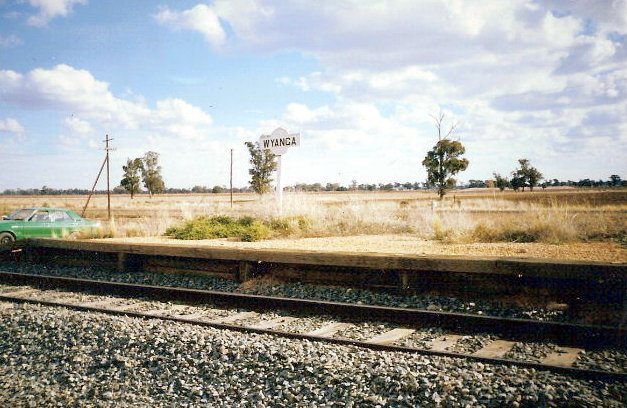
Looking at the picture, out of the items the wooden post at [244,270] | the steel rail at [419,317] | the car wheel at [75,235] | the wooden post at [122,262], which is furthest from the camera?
the car wheel at [75,235]

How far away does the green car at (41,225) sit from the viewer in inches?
559

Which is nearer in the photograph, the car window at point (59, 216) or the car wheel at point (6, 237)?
the car wheel at point (6, 237)

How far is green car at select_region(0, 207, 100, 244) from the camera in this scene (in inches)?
559

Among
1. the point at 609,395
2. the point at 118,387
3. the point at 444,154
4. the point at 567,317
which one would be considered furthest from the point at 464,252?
the point at 444,154

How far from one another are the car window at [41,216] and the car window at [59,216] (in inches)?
5.1

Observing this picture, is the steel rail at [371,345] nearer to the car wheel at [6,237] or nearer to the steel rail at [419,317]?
the steel rail at [419,317]

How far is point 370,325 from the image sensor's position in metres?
5.96

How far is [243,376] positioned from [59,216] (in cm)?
1397

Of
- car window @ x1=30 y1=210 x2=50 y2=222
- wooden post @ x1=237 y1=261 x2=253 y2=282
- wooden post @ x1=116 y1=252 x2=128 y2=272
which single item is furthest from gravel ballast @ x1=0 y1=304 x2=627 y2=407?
car window @ x1=30 y1=210 x2=50 y2=222

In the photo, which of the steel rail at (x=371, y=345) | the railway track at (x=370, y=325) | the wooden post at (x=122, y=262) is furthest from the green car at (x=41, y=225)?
the steel rail at (x=371, y=345)

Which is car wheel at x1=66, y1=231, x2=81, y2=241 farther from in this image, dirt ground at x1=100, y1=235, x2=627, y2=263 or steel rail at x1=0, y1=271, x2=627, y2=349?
steel rail at x1=0, y1=271, x2=627, y2=349

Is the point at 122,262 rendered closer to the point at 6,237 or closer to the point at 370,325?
the point at 370,325

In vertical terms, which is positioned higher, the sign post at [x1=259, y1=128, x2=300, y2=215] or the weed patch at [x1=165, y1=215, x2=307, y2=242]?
the sign post at [x1=259, y1=128, x2=300, y2=215]

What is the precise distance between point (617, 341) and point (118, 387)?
5.41 m
